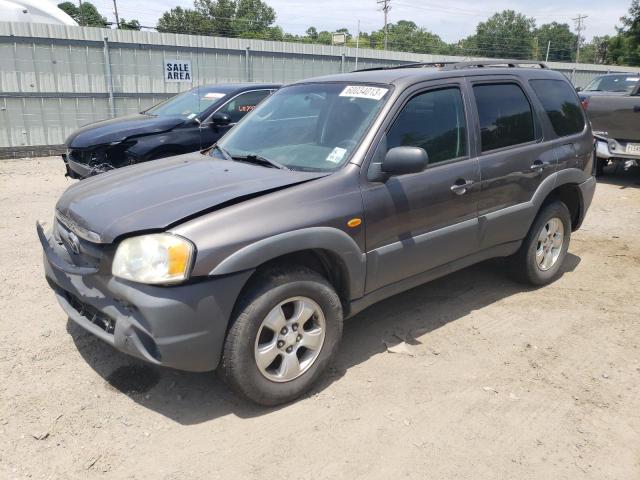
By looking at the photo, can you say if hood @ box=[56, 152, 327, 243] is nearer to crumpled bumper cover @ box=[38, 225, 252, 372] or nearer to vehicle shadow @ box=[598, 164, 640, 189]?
crumpled bumper cover @ box=[38, 225, 252, 372]

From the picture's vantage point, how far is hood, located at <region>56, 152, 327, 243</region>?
112 inches

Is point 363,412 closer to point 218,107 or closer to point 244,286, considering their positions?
point 244,286

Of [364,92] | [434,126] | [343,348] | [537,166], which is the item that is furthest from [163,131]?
[537,166]

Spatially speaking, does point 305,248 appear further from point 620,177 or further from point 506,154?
point 620,177

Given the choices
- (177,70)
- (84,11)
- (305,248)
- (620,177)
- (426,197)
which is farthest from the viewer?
(84,11)

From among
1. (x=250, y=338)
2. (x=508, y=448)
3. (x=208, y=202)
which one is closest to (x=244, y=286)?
(x=250, y=338)

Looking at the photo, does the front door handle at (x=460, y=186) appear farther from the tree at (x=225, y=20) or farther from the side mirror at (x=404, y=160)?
the tree at (x=225, y=20)

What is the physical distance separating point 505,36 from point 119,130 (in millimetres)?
94681

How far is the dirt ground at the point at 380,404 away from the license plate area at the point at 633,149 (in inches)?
220

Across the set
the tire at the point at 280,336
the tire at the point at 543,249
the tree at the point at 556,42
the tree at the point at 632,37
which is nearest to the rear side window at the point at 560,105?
the tire at the point at 543,249

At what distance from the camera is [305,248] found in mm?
3018

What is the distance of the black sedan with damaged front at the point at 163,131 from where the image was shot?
23.7 feet

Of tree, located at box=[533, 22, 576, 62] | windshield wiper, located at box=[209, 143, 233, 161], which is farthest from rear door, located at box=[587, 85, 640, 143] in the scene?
tree, located at box=[533, 22, 576, 62]

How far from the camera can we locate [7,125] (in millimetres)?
11688
